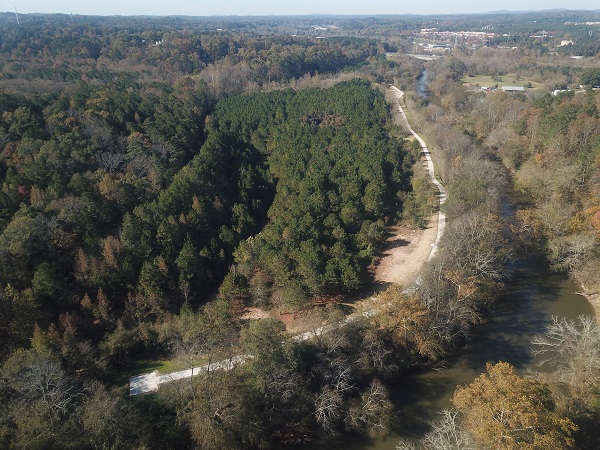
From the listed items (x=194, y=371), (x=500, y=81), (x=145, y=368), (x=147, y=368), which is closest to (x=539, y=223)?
(x=194, y=371)

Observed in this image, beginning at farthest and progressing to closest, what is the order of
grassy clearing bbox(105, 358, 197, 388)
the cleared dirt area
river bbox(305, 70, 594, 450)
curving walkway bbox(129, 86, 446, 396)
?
the cleared dirt area
grassy clearing bbox(105, 358, 197, 388)
curving walkway bbox(129, 86, 446, 396)
river bbox(305, 70, 594, 450)

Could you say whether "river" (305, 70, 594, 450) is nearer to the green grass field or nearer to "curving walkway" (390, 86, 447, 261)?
"curving walkway" (390, 86, 447, 261)

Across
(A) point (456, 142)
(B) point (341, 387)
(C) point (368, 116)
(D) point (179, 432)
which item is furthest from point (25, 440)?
(C) point (368, 116)

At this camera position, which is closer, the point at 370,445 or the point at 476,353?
the point at 370,445

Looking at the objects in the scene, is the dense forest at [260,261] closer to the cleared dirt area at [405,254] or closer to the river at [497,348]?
the river at [497,348]

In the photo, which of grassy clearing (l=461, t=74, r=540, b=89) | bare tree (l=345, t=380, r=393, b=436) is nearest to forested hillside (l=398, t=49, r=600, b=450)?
bare tree (l=345, t=380, r=393, b=436)

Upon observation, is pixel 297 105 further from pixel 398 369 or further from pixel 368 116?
pixel 398 369
